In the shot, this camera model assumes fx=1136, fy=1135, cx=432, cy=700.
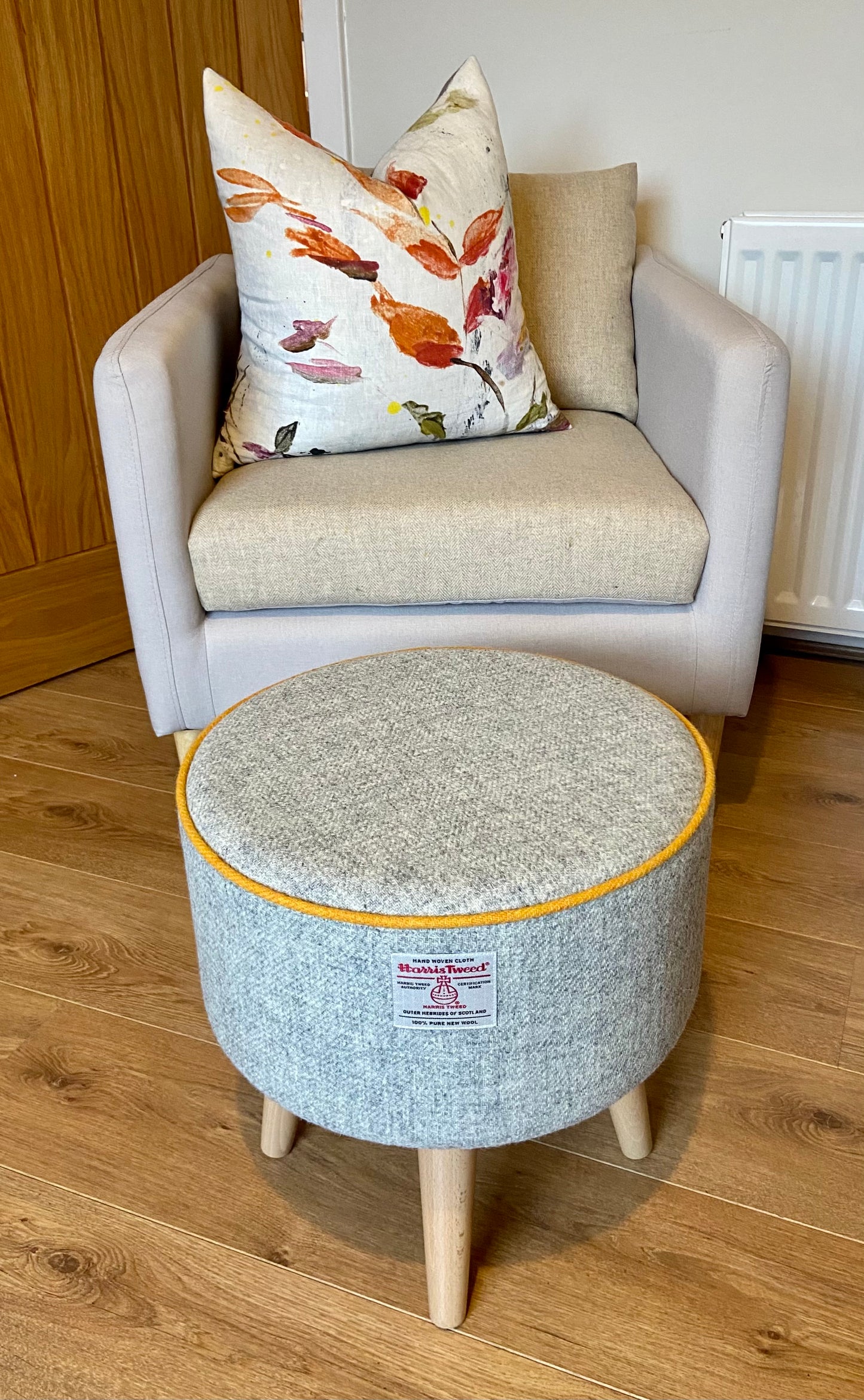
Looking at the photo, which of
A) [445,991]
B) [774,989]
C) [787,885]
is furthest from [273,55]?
[445,991]

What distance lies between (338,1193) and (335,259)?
42.3 inches

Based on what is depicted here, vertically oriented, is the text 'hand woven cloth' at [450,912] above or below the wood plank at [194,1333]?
above

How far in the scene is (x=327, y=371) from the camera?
1.45m

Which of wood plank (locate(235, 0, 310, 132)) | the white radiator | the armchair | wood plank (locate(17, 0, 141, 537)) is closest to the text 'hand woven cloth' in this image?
the armchair

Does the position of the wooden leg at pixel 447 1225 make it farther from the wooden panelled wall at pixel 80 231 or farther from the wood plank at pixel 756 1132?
the wooden panelled wall at pixel 80 231

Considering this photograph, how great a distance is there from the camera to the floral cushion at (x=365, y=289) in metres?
1.43

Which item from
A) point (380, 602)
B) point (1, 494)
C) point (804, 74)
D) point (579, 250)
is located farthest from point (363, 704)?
point (804, 74)

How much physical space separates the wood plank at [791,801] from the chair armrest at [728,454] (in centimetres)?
19

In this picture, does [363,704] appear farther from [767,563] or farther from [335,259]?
[335,259]

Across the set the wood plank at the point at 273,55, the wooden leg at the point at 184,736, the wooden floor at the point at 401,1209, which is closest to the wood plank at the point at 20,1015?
the wooden floor at the point at 401,1209

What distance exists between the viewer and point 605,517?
1.30 metres

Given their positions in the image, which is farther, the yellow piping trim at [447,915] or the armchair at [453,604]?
the armchair at [453,604]

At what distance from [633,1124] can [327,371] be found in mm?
962

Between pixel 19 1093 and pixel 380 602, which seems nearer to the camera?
pixel 19 1093
